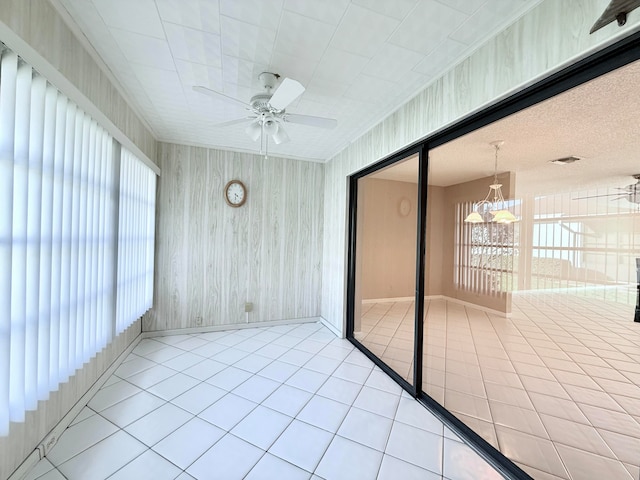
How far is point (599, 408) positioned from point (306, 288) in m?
3.36

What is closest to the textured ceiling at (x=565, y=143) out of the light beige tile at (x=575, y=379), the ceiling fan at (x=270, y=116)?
the ceiling fan at (x=270, y=116)

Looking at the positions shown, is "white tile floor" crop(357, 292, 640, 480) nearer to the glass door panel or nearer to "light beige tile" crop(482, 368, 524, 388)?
"light beige tile" crop(482, 368, 524, 388)

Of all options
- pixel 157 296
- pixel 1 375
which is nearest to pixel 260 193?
pixel 157 296

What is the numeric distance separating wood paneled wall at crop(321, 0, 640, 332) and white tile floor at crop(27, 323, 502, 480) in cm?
228

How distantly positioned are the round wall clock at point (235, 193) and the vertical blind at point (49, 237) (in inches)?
59.8

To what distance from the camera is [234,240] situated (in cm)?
395

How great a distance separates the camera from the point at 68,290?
1.72m

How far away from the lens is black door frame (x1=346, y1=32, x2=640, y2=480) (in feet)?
3.83

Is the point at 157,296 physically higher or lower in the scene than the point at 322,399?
higher

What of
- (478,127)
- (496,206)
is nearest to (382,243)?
(496,206)

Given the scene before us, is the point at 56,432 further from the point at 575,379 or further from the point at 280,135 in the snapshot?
the point at 575,379

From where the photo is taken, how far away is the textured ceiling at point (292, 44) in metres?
1.48

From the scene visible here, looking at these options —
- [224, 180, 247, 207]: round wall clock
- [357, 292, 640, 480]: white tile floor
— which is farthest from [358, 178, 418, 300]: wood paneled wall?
[224, 180, 247, 207]: round wall clock

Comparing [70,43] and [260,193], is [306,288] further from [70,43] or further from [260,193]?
[70,43]
